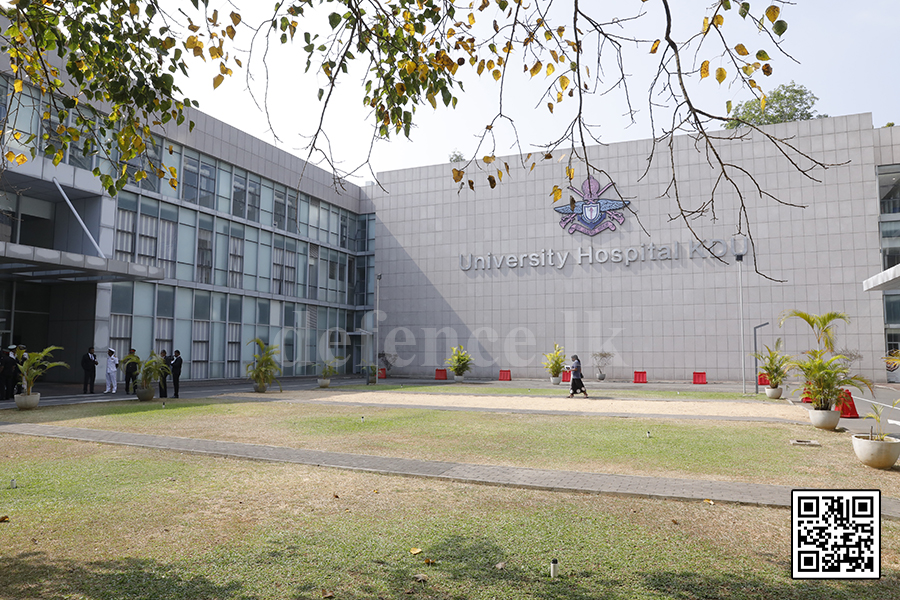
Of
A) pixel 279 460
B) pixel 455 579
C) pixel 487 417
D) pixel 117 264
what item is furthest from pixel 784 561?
pixel 117 264

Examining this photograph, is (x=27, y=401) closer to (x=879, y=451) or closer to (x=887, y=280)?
(x=879, y=451)

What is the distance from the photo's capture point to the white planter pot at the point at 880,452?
28.2 ft

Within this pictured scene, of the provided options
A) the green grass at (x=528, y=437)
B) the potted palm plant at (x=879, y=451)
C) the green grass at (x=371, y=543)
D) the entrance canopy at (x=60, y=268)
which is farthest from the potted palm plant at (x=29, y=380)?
the potted palm plant at (x=879, y=451)

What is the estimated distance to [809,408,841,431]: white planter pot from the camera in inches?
510

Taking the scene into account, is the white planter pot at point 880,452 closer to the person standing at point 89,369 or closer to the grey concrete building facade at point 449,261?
the grey concrete building facade at point 449,261

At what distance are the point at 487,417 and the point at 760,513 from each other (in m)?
9.84

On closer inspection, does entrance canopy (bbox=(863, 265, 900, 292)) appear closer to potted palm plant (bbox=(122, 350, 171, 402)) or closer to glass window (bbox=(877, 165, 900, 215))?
glass window (bbox=(877, 165, 900, 215))

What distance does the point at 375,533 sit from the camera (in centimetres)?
561

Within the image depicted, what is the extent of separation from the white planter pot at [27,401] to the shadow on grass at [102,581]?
1415cm

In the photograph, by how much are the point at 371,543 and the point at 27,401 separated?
623 inches

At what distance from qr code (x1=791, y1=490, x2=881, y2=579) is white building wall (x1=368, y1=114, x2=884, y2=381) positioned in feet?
94.1

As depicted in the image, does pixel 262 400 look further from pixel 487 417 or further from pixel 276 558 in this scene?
pixel 276 558

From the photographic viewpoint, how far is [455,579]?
14.7ft

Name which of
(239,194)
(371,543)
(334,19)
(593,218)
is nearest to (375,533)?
→ (371,543)
